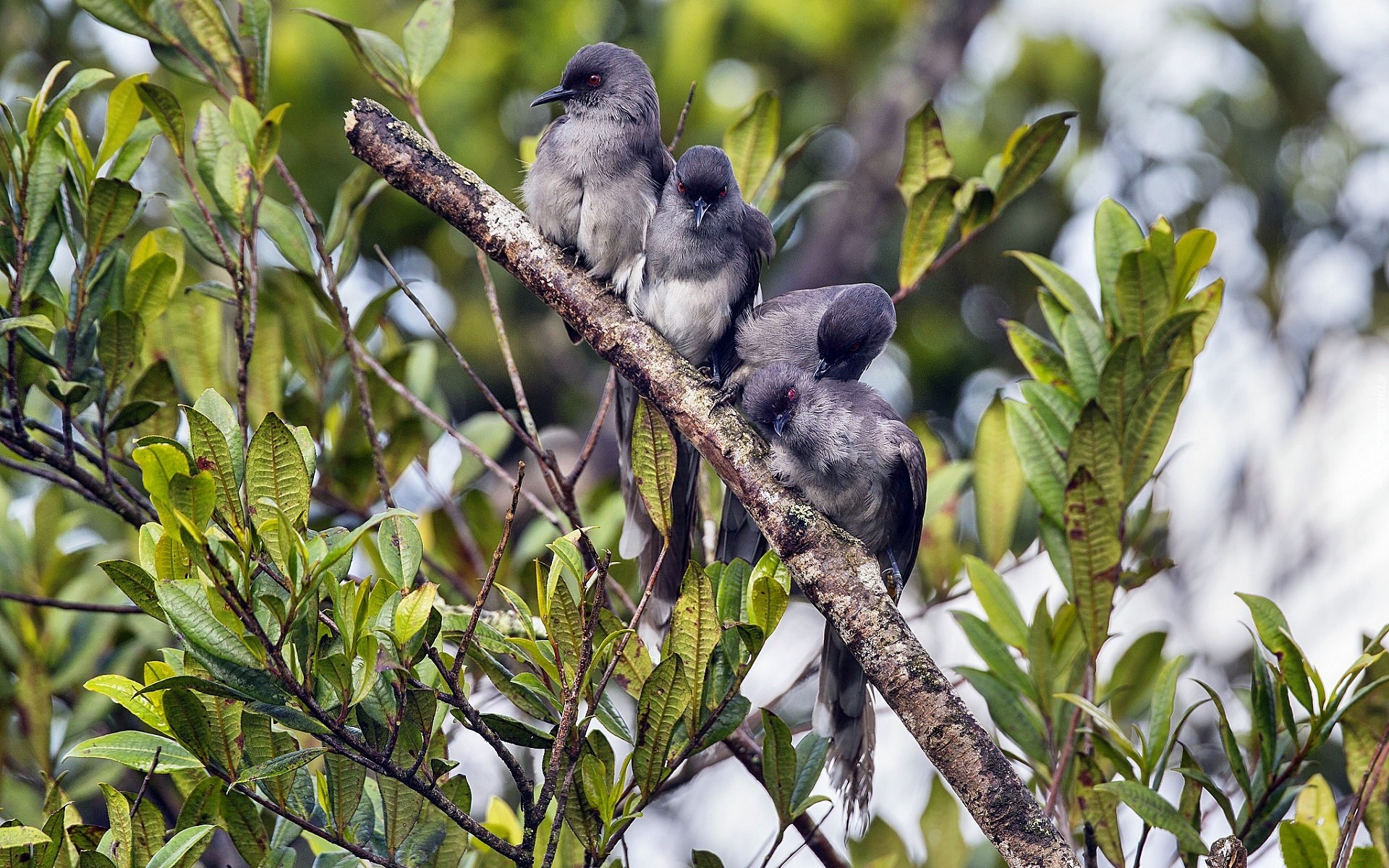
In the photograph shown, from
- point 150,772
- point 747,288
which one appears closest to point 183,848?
point 150,772

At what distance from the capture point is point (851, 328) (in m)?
3.84

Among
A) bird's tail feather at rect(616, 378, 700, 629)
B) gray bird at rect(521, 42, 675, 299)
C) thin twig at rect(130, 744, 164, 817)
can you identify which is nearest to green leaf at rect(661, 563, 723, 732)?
thin twig at rect(130, 744, 164, 817)

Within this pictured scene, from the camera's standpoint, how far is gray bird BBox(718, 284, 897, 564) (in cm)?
379

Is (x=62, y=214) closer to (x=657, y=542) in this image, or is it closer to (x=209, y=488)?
(x=209, y=488)

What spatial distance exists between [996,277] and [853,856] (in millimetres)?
3838

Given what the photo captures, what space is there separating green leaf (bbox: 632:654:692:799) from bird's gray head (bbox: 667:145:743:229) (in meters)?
2.03

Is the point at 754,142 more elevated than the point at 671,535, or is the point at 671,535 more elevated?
the point at 754,142

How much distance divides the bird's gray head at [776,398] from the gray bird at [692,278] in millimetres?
250

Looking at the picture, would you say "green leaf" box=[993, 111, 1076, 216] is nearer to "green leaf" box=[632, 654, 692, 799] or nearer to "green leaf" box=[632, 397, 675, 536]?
"green leaf" box=[632, 397, 675, 536]

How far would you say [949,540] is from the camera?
12.3 ft

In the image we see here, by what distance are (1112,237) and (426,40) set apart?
6.76ft

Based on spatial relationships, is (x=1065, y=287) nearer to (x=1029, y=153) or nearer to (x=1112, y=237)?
(x=1112, y=237)

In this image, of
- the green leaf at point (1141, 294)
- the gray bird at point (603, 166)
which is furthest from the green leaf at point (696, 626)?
the gray bird at point (603, 166)

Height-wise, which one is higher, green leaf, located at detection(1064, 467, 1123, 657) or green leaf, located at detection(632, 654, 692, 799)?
green leaf, located at detection(1064, 467, 1123, 657)
